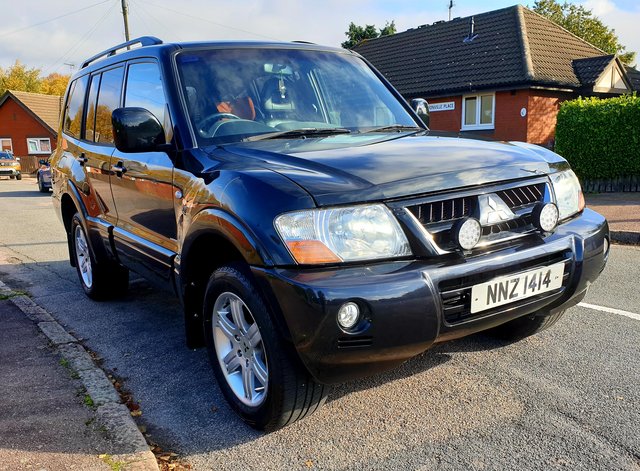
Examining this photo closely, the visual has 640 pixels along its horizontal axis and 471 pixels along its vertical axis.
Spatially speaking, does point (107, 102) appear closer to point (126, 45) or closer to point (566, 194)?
point (126, 45)

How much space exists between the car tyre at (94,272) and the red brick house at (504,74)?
15.3 m

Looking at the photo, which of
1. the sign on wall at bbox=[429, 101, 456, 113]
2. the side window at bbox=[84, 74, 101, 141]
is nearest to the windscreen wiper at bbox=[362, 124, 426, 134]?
the side window at bbox=[84, 74, 101, 141]

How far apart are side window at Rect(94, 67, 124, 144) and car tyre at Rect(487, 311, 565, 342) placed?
10.4ft

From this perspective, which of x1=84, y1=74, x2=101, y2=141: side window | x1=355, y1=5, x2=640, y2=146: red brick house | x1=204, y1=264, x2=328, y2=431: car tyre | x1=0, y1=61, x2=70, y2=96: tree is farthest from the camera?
x1=0, y1=61, x2=70, y2=96: tree

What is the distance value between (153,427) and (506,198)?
217 centimetres

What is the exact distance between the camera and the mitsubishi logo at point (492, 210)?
2.68 meters

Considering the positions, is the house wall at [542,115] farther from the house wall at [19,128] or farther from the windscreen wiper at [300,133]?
the house wall at [19,128]

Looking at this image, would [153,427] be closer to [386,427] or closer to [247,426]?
[247,426]

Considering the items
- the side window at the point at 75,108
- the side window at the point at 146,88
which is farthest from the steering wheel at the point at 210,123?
the side window at the point at 75,108

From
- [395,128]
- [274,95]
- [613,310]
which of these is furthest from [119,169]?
[613,310]

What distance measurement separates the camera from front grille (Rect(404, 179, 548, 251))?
8.40 ft

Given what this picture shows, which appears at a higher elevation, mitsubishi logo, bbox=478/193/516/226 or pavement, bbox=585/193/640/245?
mitsubishi logo, bbox=478/193/516/226

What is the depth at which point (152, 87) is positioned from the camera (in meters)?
3.76

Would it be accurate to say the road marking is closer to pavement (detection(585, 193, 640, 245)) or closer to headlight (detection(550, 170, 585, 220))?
headlight (detection(550, 170, 585, 220))
